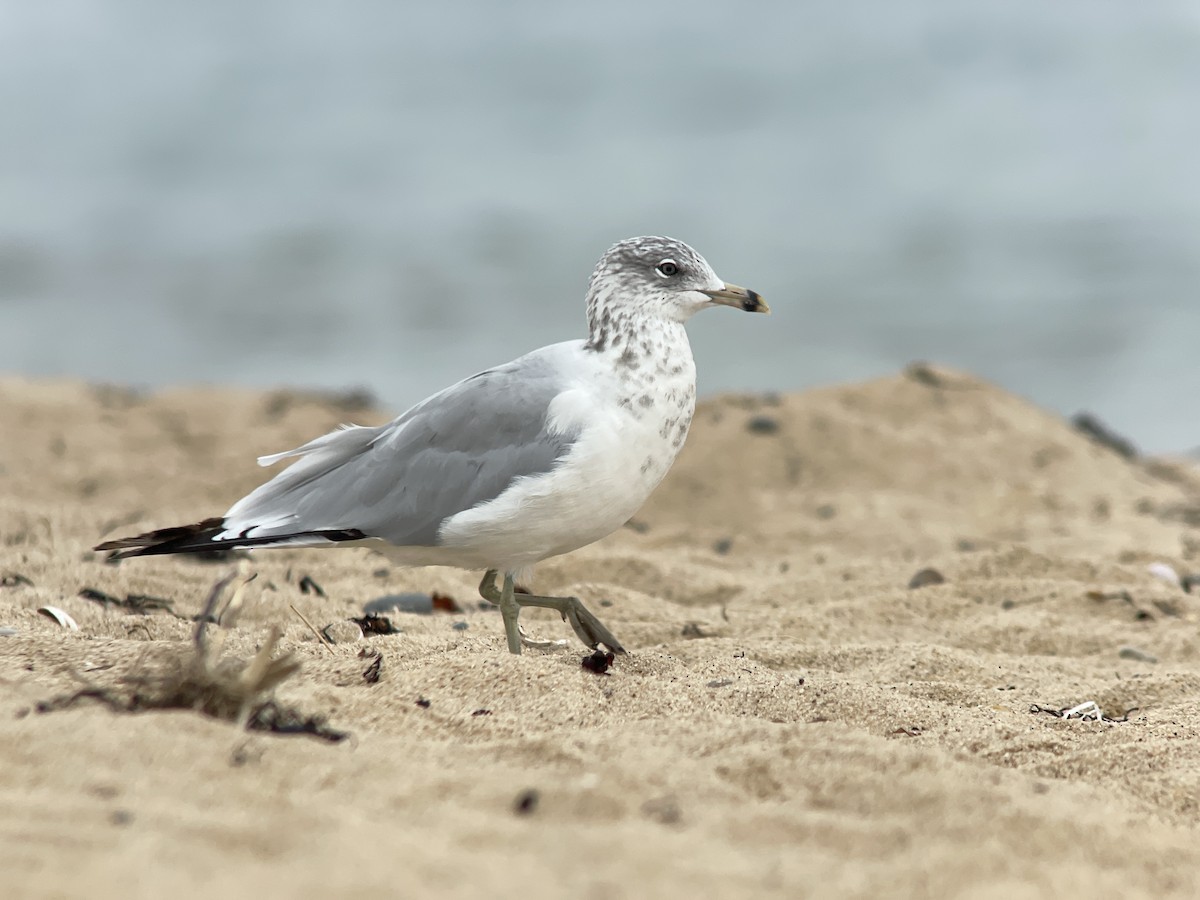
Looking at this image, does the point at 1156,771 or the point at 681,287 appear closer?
the point at 1156,771

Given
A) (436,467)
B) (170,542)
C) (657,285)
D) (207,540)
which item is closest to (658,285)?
(657,285)

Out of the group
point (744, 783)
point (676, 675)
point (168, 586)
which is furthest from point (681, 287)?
point (168, 586)

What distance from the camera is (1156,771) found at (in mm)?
2994

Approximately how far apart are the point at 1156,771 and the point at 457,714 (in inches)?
67.7

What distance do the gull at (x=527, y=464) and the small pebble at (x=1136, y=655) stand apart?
2.09 m

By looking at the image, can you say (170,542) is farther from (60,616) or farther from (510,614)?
(510,614)

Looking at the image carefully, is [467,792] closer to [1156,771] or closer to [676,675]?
[676,675]

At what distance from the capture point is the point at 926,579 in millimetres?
6172

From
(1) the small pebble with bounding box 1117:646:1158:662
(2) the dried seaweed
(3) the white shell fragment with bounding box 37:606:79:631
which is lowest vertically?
(1) the small pebble with bounding box 1117:646:1158:662

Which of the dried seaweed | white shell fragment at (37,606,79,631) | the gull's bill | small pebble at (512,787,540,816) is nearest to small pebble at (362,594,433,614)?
white shell fragment at (37,606,79,631)

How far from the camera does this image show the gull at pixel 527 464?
13.0ft

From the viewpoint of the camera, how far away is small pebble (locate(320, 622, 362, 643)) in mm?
4145

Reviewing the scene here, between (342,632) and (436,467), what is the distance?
2.18 feet

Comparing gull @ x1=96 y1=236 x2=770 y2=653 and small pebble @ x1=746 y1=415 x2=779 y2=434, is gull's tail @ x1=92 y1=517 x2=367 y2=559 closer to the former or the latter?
gull @ x1=96 y1=236 x2=770 y2=653
